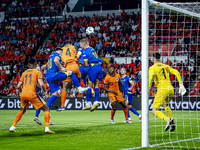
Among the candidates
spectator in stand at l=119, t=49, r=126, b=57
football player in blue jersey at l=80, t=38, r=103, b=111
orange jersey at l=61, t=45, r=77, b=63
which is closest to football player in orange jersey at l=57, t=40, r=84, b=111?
orange jersey at l=61, t=45, r=77, b=63

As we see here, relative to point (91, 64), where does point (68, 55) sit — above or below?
above

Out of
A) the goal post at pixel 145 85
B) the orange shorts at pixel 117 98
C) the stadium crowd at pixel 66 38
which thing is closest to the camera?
the goal post at pixel 145 85

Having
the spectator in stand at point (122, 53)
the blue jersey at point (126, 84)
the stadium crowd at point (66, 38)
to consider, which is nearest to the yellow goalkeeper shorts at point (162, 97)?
the blue jersey at point (126, 84)

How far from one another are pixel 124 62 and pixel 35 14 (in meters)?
14.4

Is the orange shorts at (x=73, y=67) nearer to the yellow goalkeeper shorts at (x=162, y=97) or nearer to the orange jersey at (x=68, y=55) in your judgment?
the orange jersey at (x=68, y=55)

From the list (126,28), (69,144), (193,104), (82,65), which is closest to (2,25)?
(126,28)

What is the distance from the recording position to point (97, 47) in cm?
2506

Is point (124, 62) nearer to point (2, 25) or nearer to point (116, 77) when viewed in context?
point (116, 77)

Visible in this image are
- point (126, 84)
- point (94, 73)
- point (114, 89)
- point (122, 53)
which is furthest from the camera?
point (122, 53)

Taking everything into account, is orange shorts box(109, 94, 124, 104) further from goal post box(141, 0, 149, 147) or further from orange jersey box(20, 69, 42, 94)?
goal post box(141, 0, 149, 147)

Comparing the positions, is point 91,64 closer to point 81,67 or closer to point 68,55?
point 81,67

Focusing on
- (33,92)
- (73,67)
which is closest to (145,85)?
(33,92)

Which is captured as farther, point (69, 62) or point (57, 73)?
point (69, 62)

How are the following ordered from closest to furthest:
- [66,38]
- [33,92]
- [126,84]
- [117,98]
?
[33,92], [117,98], [126,84], [66,38]
